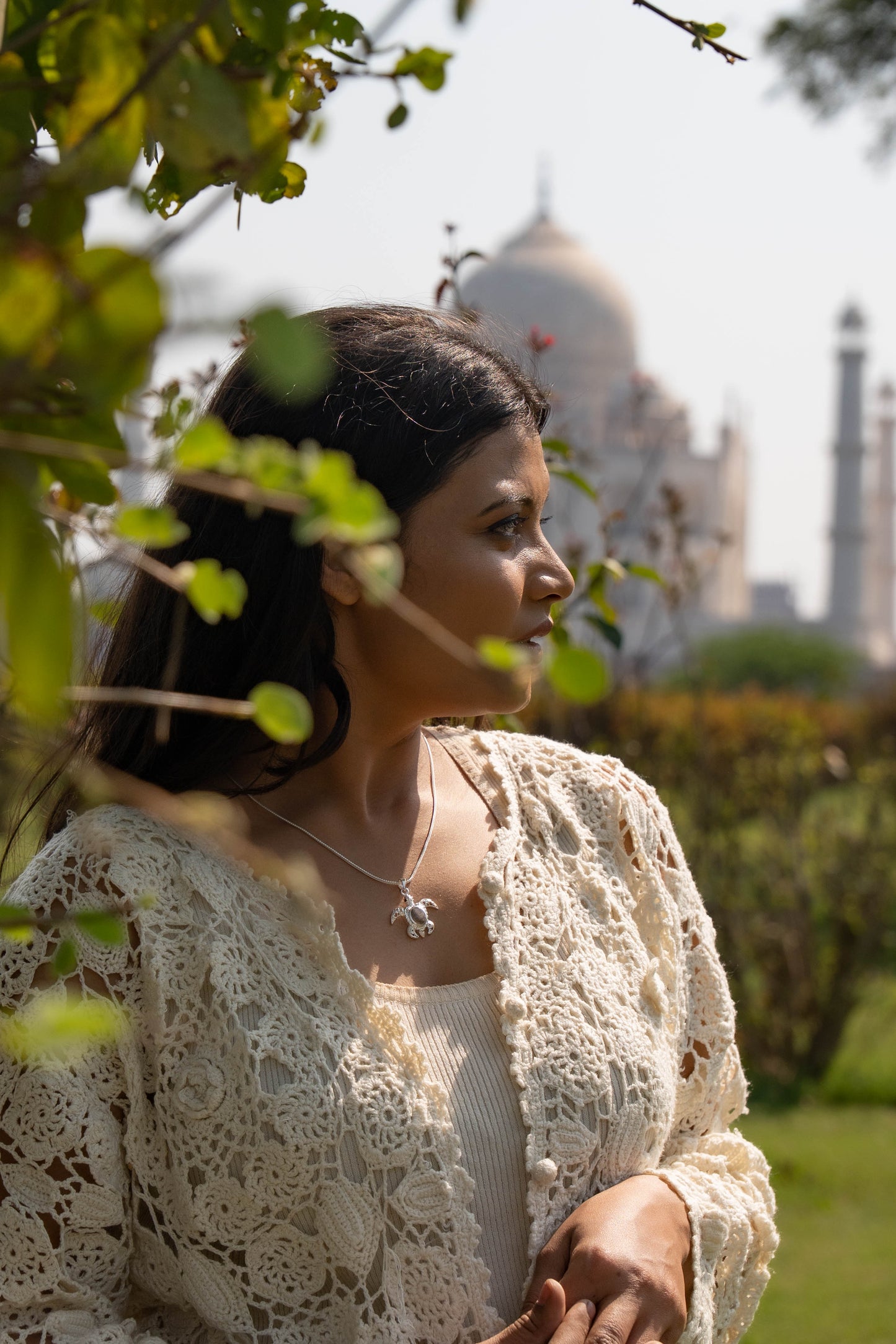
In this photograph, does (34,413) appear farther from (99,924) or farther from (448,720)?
(448,720)

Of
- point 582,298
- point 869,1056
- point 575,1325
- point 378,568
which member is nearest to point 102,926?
point 378,568

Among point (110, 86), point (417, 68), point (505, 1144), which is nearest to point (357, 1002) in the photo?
point (505, 1144)

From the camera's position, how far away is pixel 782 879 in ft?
18.3

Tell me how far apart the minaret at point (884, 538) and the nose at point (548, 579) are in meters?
55.8

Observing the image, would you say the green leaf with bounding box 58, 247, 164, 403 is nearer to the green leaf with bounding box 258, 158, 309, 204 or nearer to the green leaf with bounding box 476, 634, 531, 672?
the green leaf with bounding box 476, 634, 531, 672

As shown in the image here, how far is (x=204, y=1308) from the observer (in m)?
1.35

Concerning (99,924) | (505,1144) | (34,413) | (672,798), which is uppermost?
(34,413)

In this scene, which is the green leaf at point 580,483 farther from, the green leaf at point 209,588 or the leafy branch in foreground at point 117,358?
the green leaf at point 209,588

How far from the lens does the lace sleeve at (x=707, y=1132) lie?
1.51m

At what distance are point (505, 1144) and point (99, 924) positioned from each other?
1.02m

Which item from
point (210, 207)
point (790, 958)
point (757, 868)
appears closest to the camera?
point (210, 207)

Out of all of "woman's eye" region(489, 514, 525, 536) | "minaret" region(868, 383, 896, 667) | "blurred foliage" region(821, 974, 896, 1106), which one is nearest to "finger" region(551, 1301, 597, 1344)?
"woman's eye" region(489, 514, 525, 536)

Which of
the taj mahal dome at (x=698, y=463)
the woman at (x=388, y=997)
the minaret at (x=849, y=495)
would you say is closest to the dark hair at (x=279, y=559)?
the woman at (x=388, y=997)

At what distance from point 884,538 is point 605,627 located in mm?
58294
